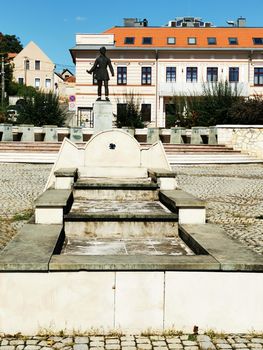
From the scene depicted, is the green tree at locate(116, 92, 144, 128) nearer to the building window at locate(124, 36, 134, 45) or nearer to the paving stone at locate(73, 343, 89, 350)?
the building window at locate(124, 36, 134, 45)

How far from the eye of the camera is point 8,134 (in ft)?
83.7

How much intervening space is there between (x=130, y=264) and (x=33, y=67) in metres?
83.5

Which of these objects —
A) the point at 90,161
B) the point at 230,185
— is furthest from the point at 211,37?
the point at 90,161

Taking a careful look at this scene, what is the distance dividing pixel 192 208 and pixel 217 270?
237 centimetres

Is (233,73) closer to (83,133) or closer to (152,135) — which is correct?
(152,135)

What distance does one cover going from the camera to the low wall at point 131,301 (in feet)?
12.9

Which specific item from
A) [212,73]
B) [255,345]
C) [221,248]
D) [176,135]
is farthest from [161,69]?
[255,345]

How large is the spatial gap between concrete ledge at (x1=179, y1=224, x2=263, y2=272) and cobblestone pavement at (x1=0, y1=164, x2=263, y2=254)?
987 mm

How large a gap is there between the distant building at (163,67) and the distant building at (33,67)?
133ft

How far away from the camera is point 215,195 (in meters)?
12.0

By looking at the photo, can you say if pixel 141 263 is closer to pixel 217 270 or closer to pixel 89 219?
pixel 217 270

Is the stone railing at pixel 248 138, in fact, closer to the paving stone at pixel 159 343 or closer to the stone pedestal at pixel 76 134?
the stone pedestal at pixel 76 134

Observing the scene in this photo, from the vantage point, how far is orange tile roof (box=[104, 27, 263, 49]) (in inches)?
1777

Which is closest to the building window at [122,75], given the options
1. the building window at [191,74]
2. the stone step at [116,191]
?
the building window at [191,74]
